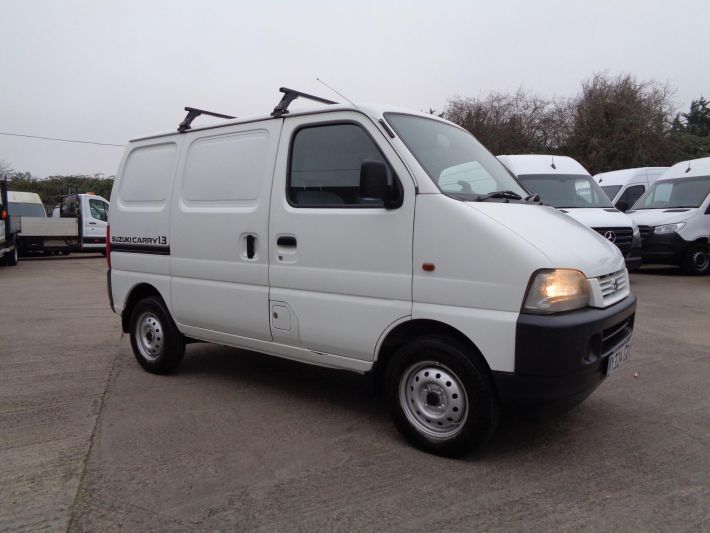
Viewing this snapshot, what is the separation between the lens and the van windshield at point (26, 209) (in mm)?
21062

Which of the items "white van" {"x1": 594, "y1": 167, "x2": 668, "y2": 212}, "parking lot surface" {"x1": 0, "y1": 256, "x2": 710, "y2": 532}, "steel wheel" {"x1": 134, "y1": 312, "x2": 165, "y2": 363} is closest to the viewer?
"parking lot surface" {"x1": 0, "y1": 256, "x2": 710, "y2": 532}

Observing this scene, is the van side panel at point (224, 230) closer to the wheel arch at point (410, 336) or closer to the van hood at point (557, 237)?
the wheel arch at point (410, 336)

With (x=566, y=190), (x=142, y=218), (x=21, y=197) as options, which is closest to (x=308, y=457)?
(x=142, y=218)

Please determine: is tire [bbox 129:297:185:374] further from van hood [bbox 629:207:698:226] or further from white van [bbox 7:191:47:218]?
white van [bbox 7:191:47:218]

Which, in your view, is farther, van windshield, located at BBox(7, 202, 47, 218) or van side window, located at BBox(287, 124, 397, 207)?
van windshield, located at BBox(7, 202, 47, 218)

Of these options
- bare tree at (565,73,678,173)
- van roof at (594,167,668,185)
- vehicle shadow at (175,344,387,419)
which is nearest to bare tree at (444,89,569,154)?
bare tree at (565,73,678,173)

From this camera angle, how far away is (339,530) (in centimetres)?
273

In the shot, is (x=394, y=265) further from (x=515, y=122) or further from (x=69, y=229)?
(x=515, y=122)

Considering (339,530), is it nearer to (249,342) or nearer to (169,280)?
(249,342)

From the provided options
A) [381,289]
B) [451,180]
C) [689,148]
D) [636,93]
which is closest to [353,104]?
[451,180]

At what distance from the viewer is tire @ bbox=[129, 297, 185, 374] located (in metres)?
5.17

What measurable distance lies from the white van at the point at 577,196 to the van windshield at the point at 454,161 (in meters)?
6.15

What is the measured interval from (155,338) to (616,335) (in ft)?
12.6

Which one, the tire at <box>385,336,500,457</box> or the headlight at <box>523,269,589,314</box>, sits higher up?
the headlight at <box>523,269,589,314</box>
